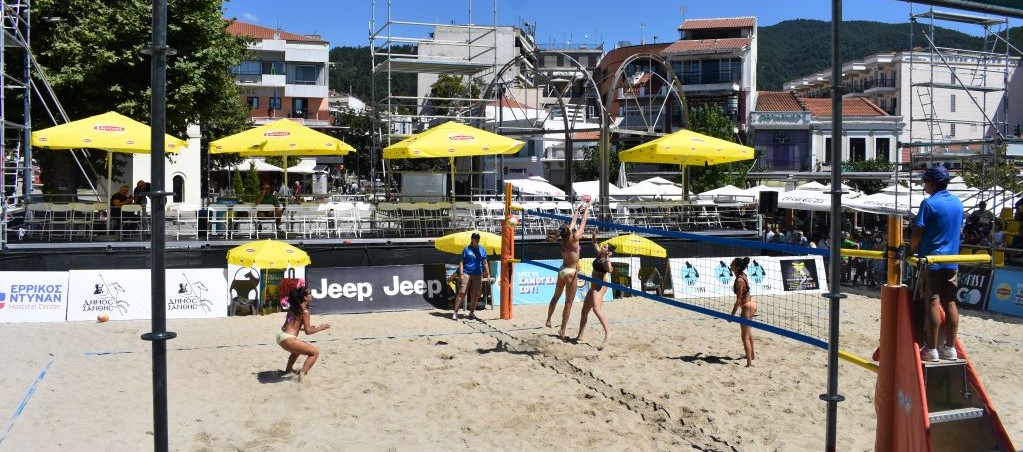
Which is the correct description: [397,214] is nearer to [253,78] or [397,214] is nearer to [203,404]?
[203,404]

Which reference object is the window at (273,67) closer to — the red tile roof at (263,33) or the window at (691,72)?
the red tile roof at (263,33)

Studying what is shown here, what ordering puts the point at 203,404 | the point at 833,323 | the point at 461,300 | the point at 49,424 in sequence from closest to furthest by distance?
the point at 833,323 → the point at 49,424 → the point at 203,404 → the point at 461,300

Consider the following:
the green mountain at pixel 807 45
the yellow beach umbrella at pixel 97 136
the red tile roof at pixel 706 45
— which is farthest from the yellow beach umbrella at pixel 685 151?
the green mountain at pixel 807 45

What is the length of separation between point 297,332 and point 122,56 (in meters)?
12.5

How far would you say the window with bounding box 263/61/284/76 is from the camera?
54.8 m

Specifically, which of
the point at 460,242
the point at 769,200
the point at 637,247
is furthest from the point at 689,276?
the point at 460,242

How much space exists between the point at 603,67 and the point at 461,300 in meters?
53.6

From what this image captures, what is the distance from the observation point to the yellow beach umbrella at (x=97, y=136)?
13.6 m

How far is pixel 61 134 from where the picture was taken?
13.7 m

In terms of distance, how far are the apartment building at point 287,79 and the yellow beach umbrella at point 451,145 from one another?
40179 millimetres

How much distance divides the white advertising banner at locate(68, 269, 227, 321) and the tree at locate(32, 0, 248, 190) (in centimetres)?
745

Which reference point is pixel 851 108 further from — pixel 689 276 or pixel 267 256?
pixel 267 256

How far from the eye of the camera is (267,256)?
40.4 ft

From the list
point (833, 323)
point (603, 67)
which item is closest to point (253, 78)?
point (603, 67)
